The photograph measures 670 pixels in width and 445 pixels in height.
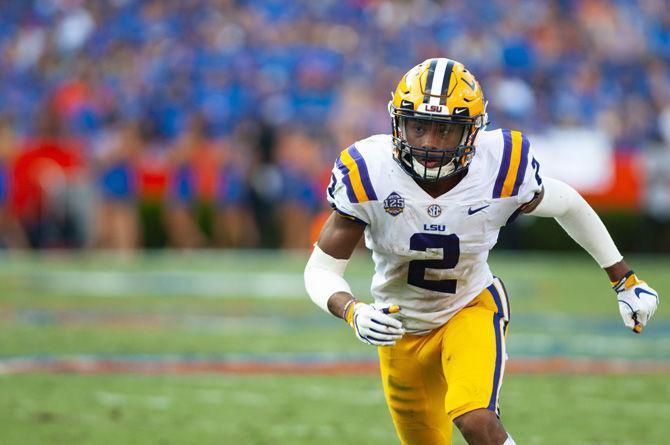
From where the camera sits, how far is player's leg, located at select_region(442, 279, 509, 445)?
3793 millimetres

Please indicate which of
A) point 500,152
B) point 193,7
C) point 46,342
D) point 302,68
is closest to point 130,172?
point 302,68

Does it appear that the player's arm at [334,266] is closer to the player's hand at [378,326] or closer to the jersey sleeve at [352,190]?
the jersey sleeve at [352,190]

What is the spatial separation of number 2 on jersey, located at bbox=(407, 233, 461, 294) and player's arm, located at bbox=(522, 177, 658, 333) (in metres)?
0.31

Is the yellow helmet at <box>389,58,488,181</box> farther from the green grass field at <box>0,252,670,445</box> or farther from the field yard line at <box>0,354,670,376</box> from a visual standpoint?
the field yard line at <box>0,354,670,376</box>

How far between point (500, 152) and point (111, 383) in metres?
3.40

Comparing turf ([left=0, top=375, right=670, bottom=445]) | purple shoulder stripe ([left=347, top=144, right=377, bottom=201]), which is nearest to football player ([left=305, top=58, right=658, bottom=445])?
purple shoulder stripe ([left=347, top=144, right=377, bottom=201])

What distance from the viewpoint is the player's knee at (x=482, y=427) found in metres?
3.76

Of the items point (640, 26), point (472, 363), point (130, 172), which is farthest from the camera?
point (640, 26)

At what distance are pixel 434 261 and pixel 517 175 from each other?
15.5 inches

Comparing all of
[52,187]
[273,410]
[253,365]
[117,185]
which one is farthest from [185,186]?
[273,410]

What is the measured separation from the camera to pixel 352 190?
4.06 m

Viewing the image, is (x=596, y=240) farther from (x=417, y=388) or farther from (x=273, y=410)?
(x=273, y=410)

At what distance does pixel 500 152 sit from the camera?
4.21 m

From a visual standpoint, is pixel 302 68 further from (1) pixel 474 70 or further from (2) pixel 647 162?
(2) pixel 647 162
